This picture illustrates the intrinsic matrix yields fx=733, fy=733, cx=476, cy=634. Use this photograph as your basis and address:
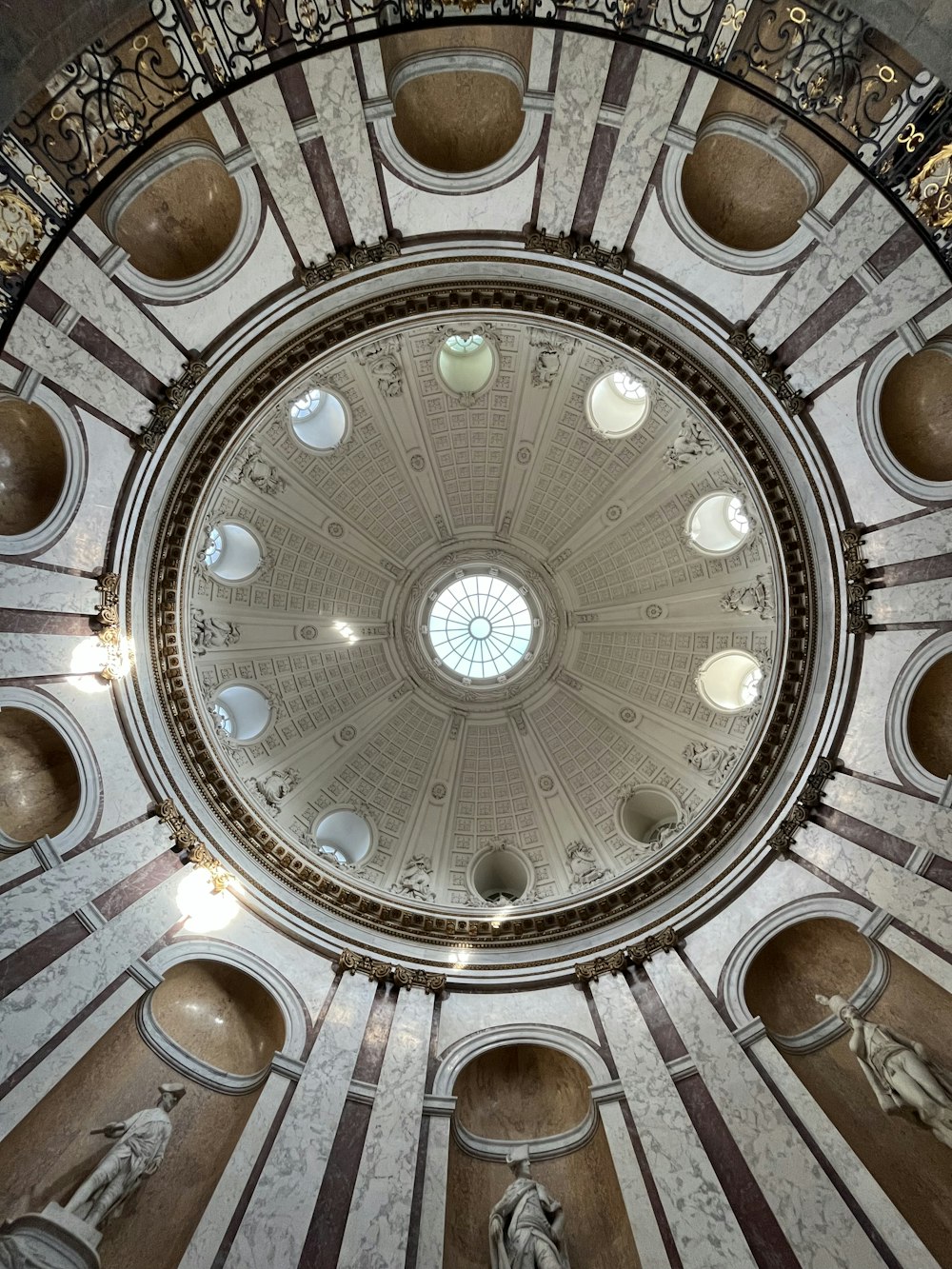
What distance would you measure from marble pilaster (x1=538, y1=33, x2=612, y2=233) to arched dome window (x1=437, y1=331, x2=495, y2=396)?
19.0 ft

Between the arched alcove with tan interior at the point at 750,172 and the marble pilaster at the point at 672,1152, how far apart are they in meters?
13.6

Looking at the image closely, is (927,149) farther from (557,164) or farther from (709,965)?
(709,965)

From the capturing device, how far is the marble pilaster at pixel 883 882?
1062cm

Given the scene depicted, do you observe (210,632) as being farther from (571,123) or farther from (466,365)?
(571,123)

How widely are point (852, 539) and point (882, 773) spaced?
3957 mm

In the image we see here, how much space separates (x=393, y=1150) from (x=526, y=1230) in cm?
226

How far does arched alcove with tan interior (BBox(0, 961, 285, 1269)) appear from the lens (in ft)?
32.6

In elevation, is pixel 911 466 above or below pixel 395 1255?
above

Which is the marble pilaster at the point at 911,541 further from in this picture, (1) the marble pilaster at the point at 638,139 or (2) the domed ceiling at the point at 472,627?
(1) the marble pilaster at the point at 638,139

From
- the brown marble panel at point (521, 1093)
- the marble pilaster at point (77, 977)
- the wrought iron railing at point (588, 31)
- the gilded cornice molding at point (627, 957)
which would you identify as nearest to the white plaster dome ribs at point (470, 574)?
the gilded cornice molding at point (627, 957)

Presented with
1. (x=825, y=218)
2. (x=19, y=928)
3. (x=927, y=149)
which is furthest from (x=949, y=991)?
(x=19, y=928)

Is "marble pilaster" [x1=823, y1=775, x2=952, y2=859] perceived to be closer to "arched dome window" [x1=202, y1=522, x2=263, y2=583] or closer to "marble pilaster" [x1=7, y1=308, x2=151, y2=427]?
"marble pilaster" [x1=7, y1=308, x2=151, y2=427]

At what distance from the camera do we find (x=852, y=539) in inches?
492

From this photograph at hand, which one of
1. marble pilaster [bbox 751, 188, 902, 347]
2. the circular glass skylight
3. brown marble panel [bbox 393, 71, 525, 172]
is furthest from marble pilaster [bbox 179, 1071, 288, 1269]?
brown marble panel [bbox 393, 71, 525, 172]
